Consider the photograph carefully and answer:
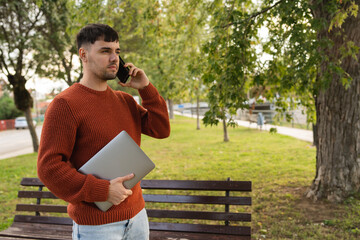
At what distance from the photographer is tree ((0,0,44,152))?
11164mm

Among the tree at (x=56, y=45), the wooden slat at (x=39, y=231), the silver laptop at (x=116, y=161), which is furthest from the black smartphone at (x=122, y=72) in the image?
the tree at (x=56, y=45)

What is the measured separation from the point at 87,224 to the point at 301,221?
12.0 ft

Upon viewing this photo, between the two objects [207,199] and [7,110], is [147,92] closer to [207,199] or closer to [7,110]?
[207,199]

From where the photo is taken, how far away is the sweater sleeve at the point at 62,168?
148cm

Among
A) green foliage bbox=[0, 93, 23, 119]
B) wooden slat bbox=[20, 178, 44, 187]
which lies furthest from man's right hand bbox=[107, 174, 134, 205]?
green foliage bbox=[0, 93, 23, 119]

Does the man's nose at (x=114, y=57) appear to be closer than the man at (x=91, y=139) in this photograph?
No

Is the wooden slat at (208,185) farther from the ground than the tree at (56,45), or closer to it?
closer to it

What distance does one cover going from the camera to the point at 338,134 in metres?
4.78

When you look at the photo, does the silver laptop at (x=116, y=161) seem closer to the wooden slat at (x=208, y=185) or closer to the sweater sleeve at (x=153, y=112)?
the sweater sleeve at (x=153, y=112)

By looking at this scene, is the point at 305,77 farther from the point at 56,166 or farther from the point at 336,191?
the point at 56,166

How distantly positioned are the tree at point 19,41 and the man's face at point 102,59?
10.6 meters

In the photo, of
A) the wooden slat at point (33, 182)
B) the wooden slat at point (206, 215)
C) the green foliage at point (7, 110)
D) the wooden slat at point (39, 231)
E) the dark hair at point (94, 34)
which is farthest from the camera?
the green foliage at point (7, 110)

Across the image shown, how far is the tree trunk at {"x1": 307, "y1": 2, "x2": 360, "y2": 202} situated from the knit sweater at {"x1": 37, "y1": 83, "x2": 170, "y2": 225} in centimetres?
374

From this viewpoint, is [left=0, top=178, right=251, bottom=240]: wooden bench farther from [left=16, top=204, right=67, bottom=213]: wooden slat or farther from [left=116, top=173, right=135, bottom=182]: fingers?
[left=116, top=173, right=135, bottom=182]: fingers
